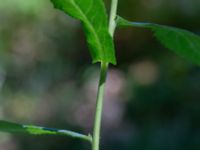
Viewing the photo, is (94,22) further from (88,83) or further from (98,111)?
(88,83)

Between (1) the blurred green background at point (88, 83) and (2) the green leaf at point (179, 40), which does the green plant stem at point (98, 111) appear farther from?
A: (1) the blurred green background at point (88, 83)

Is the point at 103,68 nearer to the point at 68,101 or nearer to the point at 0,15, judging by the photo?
the point at 68,101

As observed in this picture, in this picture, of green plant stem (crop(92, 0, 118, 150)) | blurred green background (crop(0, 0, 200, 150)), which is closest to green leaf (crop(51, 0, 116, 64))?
green plant stem (crop(92, 0, 118, 150))

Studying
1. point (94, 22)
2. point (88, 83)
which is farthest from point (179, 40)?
point (88, 83)

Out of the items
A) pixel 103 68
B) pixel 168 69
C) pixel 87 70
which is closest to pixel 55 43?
pixel 87 70

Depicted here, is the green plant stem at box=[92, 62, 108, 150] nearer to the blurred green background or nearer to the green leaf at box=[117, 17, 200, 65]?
the green leaf at box=[117, 17, 200, 65]

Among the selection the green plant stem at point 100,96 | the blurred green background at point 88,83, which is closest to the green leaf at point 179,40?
the green plant stem at point 100,96
